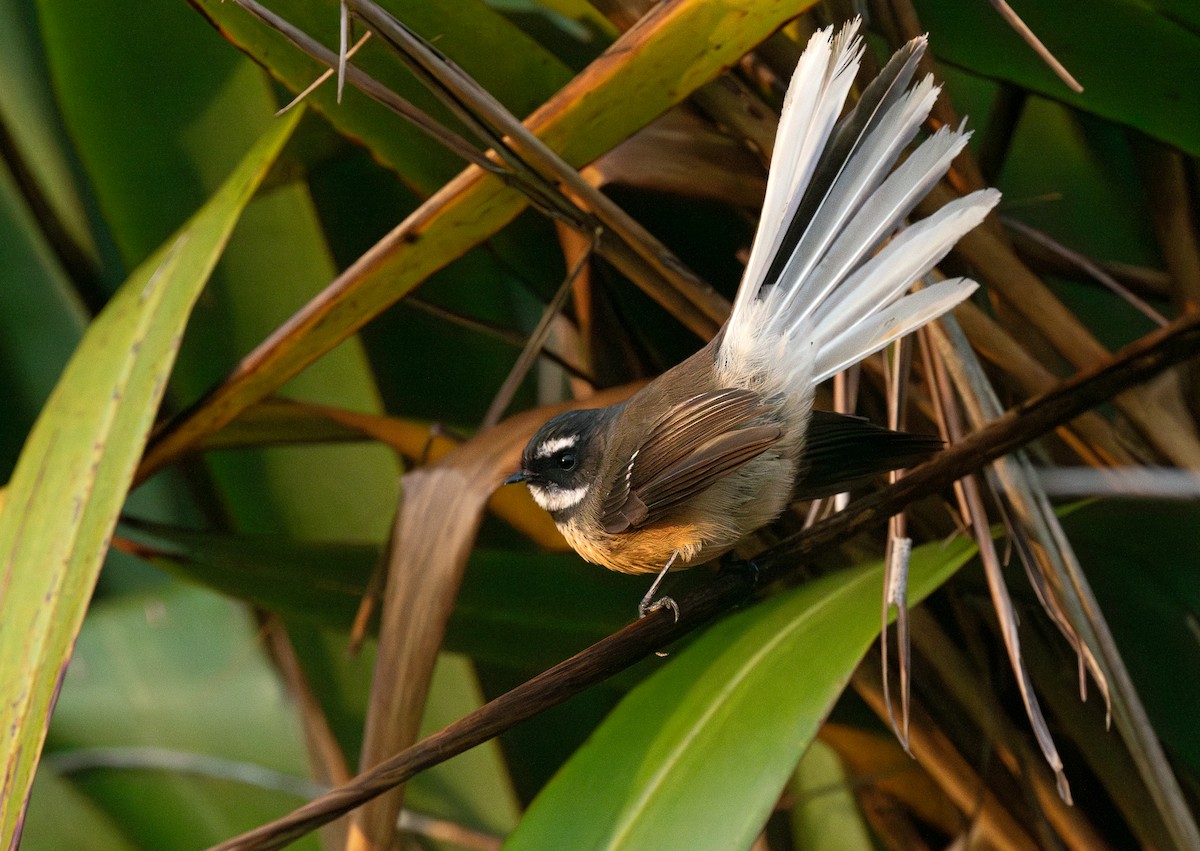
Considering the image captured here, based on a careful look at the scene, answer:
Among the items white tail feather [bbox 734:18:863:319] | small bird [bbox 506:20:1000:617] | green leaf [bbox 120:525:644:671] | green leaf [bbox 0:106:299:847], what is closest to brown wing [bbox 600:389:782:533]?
small bird [bbox 506:20:1000:617]

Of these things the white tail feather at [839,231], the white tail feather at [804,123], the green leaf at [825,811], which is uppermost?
the white tail feather at [804,123]

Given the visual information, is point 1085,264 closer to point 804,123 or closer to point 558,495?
point 804,123

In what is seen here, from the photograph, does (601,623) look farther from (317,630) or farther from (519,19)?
(519,19)

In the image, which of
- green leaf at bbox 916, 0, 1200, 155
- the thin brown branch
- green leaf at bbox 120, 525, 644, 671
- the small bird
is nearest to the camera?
the thin brown branch

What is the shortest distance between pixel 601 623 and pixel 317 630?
56 cm

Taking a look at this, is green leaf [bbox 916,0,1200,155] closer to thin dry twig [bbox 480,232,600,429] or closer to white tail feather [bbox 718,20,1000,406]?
white tail feather [bbox 718,20,1000,406]

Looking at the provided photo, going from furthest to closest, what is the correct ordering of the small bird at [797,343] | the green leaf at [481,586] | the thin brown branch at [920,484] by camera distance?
the green leaf at [481,586] → the small bird at [797,343] → the thin brown branch at [920,484]

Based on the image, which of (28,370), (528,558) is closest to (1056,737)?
(528,558)

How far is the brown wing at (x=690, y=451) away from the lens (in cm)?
83

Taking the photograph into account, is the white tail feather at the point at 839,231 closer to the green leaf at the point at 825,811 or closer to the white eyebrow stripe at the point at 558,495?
the white eyebrow stripe at the point at 558,495

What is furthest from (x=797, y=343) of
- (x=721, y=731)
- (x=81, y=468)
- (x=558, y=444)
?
(x=81, y=468)

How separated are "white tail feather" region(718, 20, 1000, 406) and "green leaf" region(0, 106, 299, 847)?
57 cm

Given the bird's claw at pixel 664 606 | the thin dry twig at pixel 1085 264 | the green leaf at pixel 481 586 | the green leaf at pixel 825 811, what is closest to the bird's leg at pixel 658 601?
the bird's claw at pixel 664 606

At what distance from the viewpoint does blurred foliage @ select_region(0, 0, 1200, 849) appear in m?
1.00
